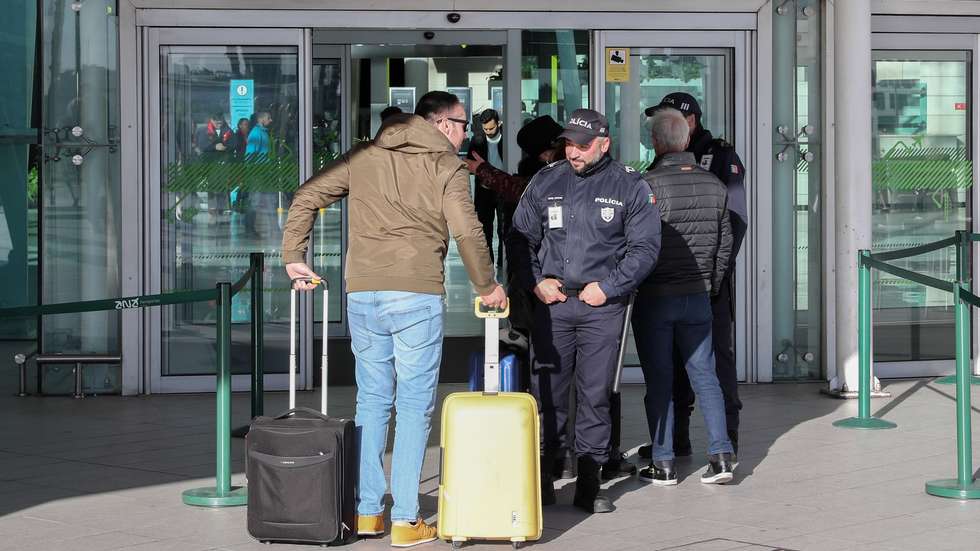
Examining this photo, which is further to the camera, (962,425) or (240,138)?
(240,138)

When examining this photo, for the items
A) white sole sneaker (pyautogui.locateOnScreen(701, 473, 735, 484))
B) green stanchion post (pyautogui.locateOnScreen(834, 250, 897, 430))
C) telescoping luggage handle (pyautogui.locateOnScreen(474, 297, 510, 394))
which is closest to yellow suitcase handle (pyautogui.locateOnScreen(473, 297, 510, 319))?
telescoping luggage handle (pyautogui.locateOnScreen(474, 297, 510, 394))

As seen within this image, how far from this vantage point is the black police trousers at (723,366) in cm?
775

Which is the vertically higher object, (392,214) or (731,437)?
(392,214)

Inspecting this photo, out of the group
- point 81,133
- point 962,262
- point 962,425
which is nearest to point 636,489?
point 962,425

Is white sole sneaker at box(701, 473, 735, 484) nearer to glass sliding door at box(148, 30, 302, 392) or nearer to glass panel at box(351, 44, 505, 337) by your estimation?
glass sliding door at box(148, 30, 302, 392)

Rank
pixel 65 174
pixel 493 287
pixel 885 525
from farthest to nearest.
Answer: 1. pixel 65 174
2. pixel 885 525
3. pixel 493 287

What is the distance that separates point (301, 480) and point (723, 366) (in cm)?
279

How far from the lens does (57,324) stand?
1065 cm

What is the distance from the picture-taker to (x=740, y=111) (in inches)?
433

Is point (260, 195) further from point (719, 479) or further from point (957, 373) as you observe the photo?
point (957, 373)

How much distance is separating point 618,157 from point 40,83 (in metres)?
4.14

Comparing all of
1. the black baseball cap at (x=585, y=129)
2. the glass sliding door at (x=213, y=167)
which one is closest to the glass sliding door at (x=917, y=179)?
the glass sliding door at (x=213, y=167)

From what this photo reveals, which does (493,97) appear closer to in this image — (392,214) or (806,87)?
(806,87)

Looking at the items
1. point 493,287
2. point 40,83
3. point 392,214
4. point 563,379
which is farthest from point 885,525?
point 40,83
